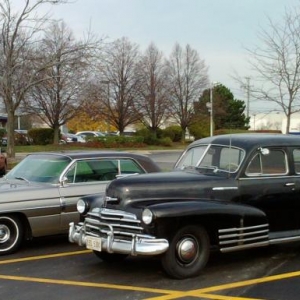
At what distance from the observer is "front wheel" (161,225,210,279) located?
19.0ft

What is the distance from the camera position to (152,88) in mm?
48969

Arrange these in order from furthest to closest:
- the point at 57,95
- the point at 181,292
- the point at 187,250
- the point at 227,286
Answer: the point at 57,95 < the point at 187,250 < the point at 227,286 < the point at 181,292

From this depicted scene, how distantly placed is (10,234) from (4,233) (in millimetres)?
86

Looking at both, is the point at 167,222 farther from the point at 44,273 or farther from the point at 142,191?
the point at 44,273

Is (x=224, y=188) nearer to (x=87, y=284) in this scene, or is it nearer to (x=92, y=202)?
(x=92, y=202)

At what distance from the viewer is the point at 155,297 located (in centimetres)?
522

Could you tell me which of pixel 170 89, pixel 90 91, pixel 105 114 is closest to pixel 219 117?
pixel 170 89

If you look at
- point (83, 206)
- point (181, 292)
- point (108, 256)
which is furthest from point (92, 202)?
point (181, 292)

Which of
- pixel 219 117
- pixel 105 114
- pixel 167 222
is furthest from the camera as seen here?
pixel 219 117

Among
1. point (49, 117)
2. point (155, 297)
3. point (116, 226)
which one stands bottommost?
point (155, 297)

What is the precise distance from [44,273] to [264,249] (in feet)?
10.7

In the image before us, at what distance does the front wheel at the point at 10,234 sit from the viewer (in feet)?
23.5

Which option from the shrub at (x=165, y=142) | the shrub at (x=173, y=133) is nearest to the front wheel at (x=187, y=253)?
the shrub at (x=165, y=142)

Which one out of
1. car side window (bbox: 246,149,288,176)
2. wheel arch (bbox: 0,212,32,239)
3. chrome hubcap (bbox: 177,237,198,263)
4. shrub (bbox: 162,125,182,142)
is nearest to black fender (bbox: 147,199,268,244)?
chrome hubcap (bbox: 177,237,198,263)
